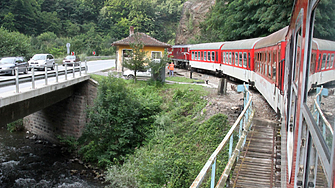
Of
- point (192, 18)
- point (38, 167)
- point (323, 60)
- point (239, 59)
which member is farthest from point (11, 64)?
point (192, 18)

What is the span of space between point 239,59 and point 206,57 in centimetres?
969

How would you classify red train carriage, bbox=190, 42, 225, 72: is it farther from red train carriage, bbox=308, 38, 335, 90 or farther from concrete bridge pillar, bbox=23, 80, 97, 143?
red train carriage, bbox=308, 38, 335, 90

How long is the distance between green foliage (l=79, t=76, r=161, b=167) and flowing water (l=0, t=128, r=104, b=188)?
1.58 meters

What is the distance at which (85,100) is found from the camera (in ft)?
75.6

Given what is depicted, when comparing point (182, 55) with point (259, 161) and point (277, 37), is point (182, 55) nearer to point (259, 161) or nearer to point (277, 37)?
point (277, 37)

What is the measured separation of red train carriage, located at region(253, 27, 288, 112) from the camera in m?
9.60

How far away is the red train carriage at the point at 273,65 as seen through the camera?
9.60m

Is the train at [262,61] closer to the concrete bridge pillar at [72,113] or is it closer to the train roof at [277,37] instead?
the train roof at [277,37]

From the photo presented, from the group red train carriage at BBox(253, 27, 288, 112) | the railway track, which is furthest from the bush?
red train carriage at BBox(253, 27, 288, 112)

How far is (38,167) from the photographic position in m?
17.9

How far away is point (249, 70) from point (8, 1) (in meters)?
65.3

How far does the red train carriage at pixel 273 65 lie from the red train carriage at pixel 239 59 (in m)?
2.23

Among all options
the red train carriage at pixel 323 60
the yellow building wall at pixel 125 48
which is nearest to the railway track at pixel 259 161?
the red train carriage at pixel 323 60

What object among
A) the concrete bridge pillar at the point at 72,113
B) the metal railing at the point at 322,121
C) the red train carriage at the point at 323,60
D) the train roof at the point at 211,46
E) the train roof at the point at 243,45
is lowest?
the concrete bridge pillar at the point at 72,113
